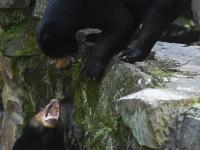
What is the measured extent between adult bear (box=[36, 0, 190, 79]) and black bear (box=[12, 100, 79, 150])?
443 mm

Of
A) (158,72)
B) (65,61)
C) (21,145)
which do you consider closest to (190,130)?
(158,72)

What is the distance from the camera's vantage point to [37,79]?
5898 millimetres

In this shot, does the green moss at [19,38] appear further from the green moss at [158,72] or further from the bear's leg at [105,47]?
the green moss at [158,72]

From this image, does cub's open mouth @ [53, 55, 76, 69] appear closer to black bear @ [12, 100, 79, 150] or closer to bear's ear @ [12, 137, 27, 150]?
black bear @ [12, 100, 79, 150]

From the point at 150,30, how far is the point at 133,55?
0.22 m

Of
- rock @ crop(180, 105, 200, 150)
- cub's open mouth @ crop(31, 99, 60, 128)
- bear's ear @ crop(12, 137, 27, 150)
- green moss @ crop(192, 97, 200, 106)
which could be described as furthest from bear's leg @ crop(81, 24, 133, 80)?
rock @ crop(180, 105, 200, 150)

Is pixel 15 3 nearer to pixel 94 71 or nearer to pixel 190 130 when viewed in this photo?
pixel 94 71

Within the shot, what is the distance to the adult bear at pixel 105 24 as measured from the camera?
4.34m

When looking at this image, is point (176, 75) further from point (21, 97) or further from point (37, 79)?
point (21, 97)

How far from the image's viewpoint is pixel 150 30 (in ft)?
14.2

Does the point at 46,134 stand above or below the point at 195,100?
below

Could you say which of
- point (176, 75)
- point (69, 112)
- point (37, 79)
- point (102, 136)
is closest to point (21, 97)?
point (37, 79)

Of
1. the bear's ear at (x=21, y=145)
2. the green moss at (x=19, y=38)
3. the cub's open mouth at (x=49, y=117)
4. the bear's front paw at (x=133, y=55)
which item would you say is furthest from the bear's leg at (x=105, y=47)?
the green moss at (x=19, y=38)

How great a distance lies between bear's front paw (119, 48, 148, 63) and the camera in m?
4.38
